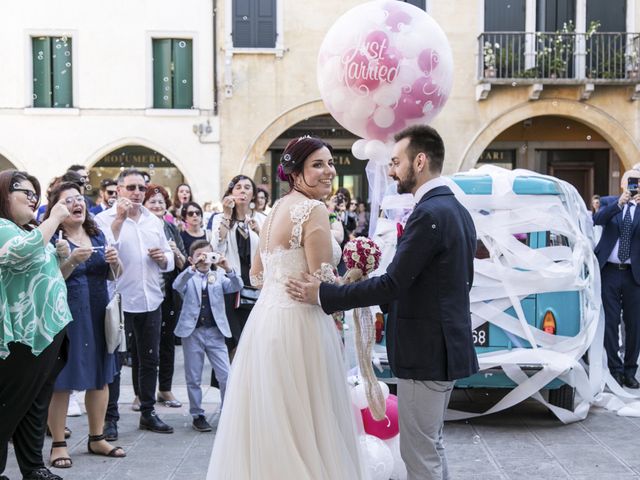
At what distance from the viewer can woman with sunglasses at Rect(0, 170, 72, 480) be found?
4.90 metres

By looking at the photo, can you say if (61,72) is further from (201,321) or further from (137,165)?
(201,321)

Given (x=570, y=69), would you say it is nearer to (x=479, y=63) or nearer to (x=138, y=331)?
(x=479, y=63)

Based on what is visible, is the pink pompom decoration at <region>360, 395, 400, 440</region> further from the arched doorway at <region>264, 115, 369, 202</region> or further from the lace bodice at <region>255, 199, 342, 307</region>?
the arched doorway at <region>264, 115, 369, 202</region>

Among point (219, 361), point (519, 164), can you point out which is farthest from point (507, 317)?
point (519, 164)

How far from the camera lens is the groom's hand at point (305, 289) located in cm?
410

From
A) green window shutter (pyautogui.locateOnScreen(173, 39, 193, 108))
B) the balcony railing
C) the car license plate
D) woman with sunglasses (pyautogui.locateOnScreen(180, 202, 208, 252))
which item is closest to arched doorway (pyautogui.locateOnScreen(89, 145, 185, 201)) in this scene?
green window shutter (pyautogui.locateOnScreen(173, 39, 193, 108))

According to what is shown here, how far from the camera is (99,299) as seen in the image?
19.6 ft

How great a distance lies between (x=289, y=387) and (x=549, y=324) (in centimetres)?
340

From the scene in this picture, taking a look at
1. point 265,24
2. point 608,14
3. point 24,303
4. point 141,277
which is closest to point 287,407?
point 24,303

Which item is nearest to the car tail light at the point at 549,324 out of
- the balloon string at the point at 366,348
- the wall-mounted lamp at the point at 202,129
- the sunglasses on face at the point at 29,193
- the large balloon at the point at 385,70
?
the large balloon at the point at 385,70

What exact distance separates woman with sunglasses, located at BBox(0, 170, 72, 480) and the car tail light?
3.79m

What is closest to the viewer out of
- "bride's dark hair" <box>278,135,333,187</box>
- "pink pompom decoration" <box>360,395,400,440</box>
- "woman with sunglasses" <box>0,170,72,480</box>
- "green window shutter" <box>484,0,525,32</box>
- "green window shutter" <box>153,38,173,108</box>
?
"bride's dark hair" <box>278,135,333,187</box>

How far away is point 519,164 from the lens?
2378 centimetres

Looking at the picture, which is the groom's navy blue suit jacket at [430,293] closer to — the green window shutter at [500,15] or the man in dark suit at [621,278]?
A: the man in dark suit at [621,278]
